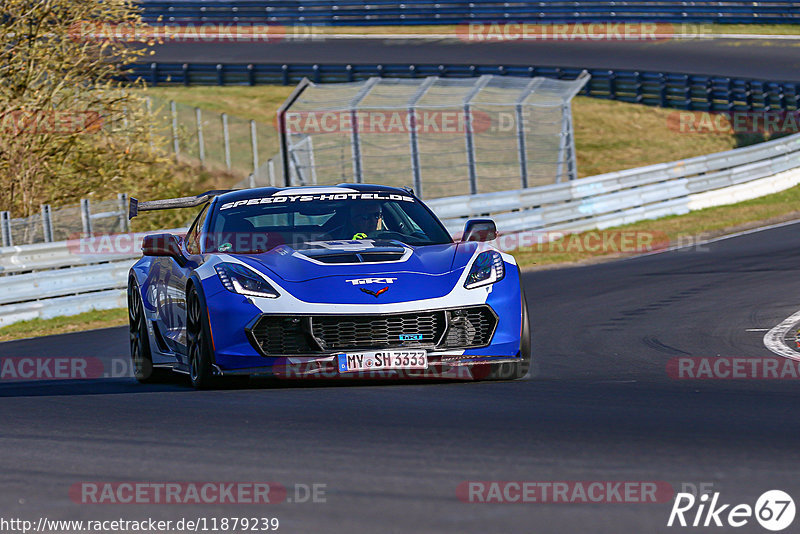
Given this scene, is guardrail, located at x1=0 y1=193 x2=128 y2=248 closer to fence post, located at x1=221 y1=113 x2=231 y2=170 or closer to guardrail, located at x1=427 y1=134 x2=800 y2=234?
guardrail, located at x1=427 y1=134 x2=800 y2=234

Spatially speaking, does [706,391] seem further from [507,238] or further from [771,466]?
[507,238]

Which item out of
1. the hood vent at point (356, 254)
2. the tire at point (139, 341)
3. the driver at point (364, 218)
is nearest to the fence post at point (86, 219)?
the tire at point (139, 341)

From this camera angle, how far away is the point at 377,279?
7.62 m

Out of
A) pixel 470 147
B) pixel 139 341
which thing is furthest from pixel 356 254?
pixel 470 147

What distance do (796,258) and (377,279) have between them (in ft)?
34.4

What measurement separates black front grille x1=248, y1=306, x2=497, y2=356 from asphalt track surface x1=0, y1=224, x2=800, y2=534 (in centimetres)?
27

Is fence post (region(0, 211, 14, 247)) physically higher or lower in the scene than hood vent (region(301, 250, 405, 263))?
lower

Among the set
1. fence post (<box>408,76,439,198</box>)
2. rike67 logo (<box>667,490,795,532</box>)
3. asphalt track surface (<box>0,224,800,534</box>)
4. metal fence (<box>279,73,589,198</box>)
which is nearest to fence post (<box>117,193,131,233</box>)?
metal fence (<box>279,73,589,198</box>)

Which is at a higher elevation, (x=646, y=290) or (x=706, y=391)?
(x=706, y=391)

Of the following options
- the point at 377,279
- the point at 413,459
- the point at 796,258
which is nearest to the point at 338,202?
the point at 377,279

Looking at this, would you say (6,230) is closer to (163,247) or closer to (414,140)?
(163,247)

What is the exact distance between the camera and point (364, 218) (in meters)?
8.99

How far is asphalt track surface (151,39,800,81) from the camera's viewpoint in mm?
39656

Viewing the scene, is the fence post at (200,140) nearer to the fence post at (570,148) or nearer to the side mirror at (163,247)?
the fence post at (570,148)
